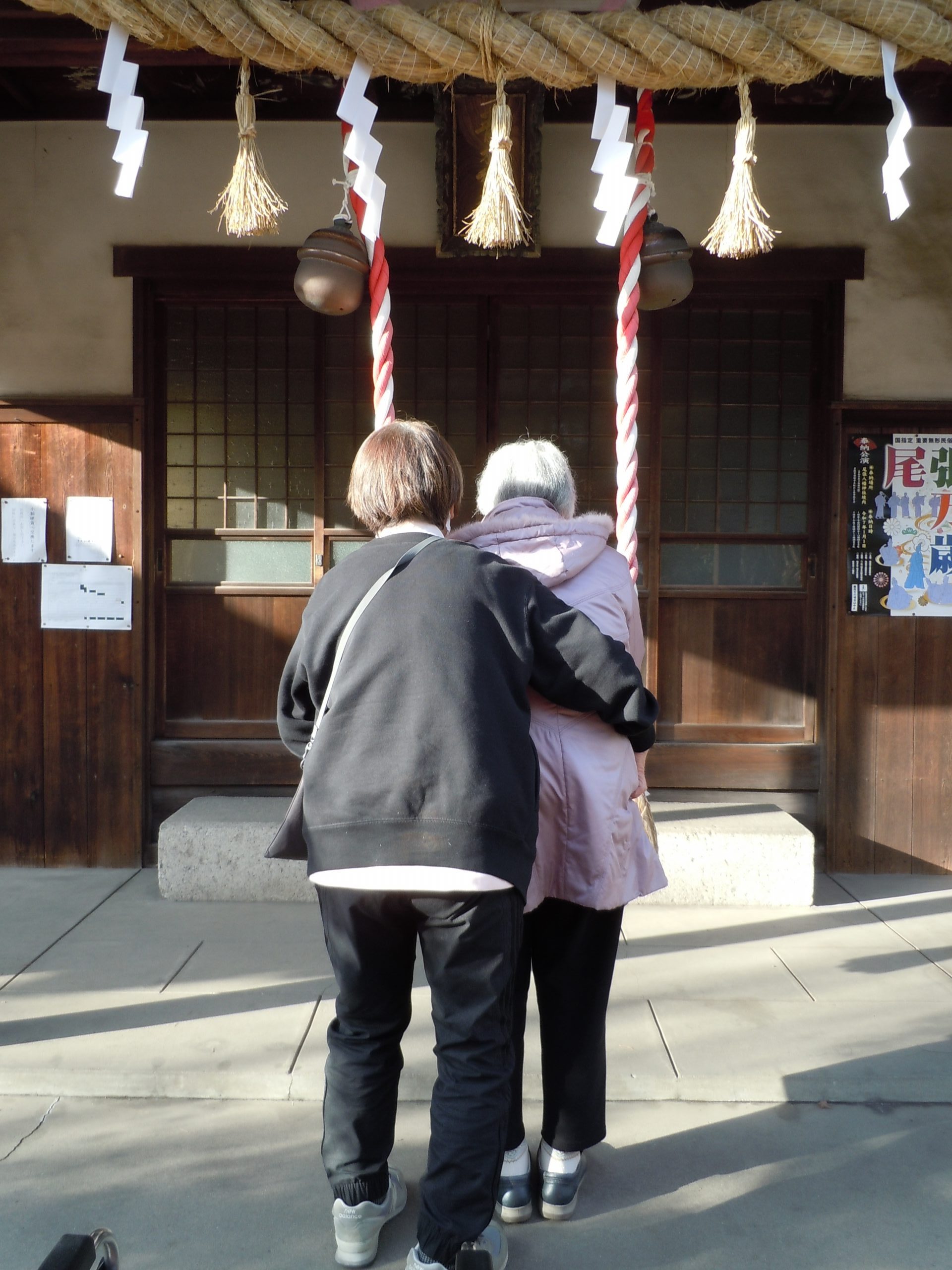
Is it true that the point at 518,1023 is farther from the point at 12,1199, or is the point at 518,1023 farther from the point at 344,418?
the point at 344,418

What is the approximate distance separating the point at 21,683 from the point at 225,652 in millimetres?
1066

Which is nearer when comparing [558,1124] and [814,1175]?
[558,1124]

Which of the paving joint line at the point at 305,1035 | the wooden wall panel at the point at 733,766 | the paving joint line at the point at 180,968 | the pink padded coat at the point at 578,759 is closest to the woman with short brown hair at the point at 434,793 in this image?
the pink padded coat at the point at 578,759

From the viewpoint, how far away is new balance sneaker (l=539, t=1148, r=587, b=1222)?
2.62 meters

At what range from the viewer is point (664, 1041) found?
350 cm

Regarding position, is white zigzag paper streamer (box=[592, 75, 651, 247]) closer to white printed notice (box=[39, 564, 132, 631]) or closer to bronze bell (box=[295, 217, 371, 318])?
bronze bell (box=[295, 217, 371, 318])

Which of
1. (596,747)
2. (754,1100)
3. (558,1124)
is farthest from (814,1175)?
(596,747)

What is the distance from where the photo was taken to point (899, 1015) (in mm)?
3713

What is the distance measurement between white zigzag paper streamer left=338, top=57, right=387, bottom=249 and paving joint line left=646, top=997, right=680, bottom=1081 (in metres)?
2.99

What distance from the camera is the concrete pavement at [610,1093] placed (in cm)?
257

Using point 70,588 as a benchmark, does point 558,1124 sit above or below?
below

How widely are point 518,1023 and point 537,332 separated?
394 centimetres

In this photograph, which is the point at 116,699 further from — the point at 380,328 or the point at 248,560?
the point at 380,328

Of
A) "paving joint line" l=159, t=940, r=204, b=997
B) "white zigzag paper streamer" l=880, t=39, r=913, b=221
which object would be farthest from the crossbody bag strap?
"white zigzag paper streamer" l=880, t=39, r=913, b=221
